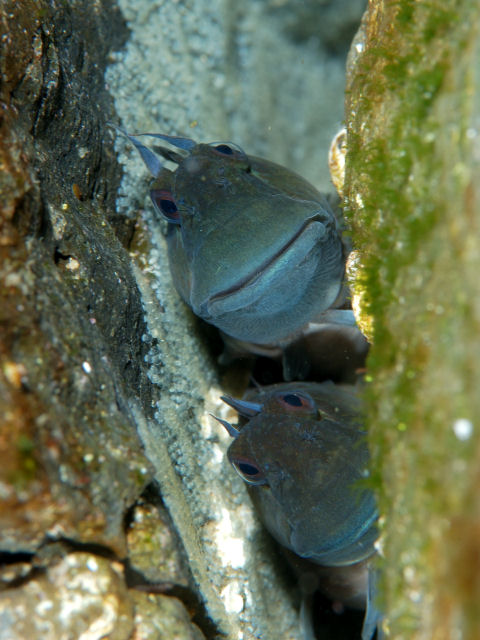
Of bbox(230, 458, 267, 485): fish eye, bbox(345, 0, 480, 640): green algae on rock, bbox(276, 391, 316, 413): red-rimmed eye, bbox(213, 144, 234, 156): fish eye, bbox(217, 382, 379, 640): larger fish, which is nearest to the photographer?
bbox(345, 0, 480, 640): green algae on rock

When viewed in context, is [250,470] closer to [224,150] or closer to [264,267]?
[264,267]

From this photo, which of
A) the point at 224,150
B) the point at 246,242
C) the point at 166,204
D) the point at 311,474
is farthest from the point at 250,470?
the point at 224,150

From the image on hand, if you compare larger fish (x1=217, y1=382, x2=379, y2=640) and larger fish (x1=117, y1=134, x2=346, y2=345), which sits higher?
larger fish (x1=117, y1=134, x2=346, y2=345)

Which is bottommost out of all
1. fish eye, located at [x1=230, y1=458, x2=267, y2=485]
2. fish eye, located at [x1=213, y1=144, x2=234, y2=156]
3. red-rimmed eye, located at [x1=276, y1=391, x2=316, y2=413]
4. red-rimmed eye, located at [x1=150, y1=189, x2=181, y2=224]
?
fish eye, located at [x1=230, y1=458, x2=267, y2=485]

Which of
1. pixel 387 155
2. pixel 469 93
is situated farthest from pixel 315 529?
pixel 469 93

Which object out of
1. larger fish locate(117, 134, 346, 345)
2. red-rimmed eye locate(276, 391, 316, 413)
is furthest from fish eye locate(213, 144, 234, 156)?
red-rimmed eye locate(276, 391, 316, 413)

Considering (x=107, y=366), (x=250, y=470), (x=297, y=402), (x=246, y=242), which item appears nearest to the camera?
(x=107, y=366)

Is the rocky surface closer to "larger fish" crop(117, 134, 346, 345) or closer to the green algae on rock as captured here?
"larger fish" crop(117, 134, 346, 345)

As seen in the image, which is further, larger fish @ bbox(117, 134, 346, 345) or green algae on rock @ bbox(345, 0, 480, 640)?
larger fish @ bbox(117, 134, 346, 345)

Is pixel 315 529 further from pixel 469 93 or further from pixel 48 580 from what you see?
pixel 469 93
